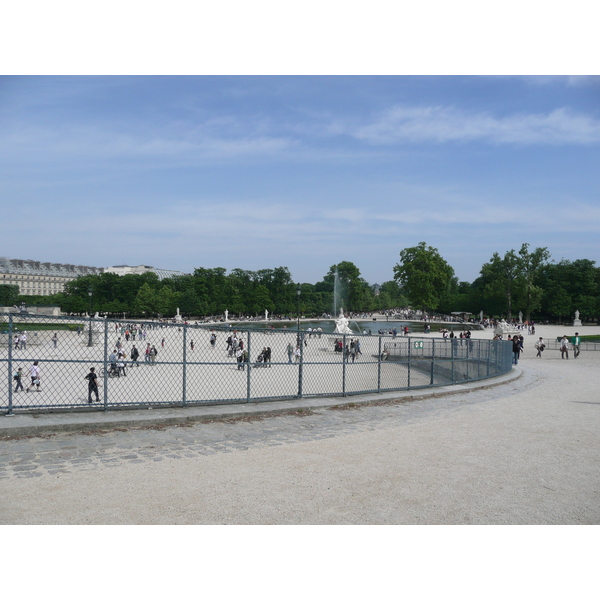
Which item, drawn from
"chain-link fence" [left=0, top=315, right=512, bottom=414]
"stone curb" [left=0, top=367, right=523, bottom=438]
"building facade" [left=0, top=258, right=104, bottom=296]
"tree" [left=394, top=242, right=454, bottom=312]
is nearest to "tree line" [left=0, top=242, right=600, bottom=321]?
"tree" [left=394, top=242, right=454, bottom=312]

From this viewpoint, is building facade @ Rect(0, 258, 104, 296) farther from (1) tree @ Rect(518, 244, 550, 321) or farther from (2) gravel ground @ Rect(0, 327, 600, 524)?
(2) gravel ground @ Rect(0, 327, 600, 524)

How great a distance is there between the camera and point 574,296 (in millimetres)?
91000

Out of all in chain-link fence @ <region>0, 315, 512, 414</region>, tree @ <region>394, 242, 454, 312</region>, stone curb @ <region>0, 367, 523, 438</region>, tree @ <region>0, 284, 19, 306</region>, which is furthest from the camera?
tree @ <region>0, 284, 19, 306</region>

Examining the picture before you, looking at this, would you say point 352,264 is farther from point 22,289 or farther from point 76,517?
point 76,517

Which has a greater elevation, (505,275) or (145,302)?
(505,275)

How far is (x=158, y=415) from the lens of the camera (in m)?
8.92

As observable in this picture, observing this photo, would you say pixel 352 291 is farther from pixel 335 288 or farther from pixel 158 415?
pixel 158 415

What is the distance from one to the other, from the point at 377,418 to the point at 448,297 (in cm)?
12286

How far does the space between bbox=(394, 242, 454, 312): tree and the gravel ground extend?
305 ft

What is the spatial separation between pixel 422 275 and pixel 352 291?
116ft

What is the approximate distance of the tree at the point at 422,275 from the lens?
100812mm

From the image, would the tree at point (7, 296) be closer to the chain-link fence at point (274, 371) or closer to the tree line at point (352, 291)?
the tree line at point (352, 291)

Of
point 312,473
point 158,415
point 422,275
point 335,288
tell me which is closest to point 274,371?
point 158,415

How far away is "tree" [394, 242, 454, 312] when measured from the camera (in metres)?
101
